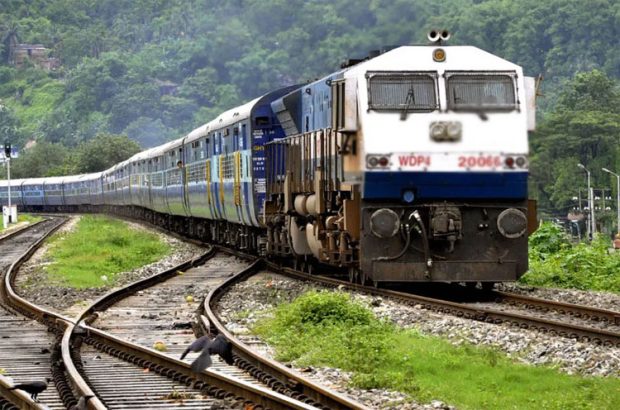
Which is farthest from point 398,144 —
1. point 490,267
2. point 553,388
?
point 553,388

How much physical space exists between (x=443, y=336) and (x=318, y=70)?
101479 millimetres

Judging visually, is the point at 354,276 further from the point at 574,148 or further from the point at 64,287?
the point at 574,148

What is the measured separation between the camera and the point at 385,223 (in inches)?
643

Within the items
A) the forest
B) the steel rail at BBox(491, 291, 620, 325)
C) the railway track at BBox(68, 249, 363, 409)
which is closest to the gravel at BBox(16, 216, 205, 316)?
the railway track at BBox(68, 249, 363, 409)

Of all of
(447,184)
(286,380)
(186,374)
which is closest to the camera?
(286,380)

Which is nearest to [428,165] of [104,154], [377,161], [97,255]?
[377,161]

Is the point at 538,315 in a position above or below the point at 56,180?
below

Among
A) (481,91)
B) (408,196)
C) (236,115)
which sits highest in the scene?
(236,115)

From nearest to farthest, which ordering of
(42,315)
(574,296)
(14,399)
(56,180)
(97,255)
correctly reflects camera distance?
→ (14,399) < (42,315) < (574,296) < (97,255) < (56,180)

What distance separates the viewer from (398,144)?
15.8 meters

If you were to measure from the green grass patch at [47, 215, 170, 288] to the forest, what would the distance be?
10.5 meters

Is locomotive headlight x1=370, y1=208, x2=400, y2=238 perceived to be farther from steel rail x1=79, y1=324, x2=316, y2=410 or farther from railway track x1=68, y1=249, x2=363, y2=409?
steel rail x1=79, y1=324, x2=316, y2=410

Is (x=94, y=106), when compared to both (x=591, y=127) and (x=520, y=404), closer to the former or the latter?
(x=591, y=127)

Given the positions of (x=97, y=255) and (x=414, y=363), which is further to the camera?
(x=97, y=255)
